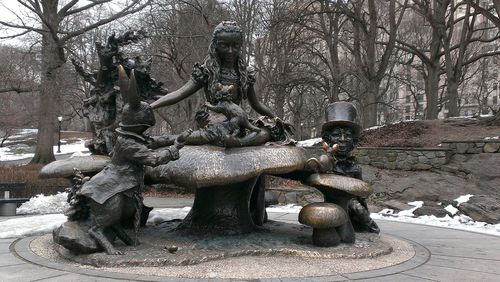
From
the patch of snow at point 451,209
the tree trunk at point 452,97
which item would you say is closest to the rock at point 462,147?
the patch of snow at point 451,209

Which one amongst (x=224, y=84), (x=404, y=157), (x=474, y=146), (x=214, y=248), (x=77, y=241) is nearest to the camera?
(x=77, y=241)

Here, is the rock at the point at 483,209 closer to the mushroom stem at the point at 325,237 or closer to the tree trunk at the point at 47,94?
the mushroom stem at the point at 325,237

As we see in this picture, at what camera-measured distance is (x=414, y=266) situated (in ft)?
18.8

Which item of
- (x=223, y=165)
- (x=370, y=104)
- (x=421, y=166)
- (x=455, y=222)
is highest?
(x=370, y=104)

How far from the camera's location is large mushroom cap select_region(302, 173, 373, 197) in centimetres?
634

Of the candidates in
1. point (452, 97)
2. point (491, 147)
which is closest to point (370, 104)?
point (452, 97)

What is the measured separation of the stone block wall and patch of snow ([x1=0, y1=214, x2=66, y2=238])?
10.6m

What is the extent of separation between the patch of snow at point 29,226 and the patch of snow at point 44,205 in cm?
263

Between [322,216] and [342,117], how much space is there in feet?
5.82

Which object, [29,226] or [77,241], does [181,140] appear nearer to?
[77,241]

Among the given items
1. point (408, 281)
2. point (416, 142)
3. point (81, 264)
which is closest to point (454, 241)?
point (408, 281)

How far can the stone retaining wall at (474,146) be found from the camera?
Result: 14.2m

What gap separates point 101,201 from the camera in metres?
5.54

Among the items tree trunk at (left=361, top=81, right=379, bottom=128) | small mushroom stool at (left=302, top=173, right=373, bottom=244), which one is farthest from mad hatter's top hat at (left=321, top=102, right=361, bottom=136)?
tree trunk at (left=361, top=81, right=379, bottom=128)
